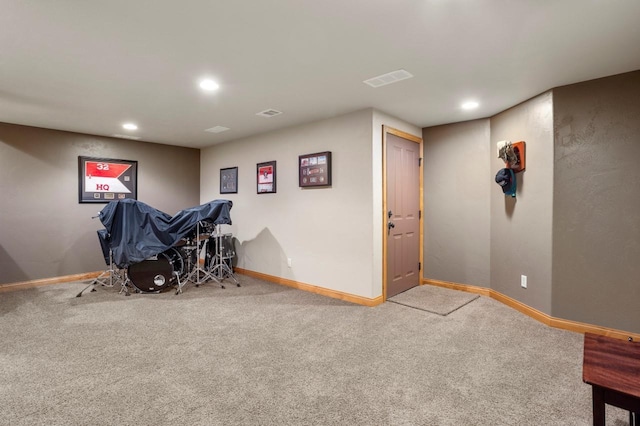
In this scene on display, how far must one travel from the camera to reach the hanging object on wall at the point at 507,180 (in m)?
3.89

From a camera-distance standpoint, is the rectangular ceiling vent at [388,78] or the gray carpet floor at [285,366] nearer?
the gray carpet floor at [285,366]

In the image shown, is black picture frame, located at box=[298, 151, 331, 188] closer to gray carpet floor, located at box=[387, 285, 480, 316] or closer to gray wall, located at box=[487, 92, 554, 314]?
gray carpet floor, located at box=[387, 285, 480, 316]

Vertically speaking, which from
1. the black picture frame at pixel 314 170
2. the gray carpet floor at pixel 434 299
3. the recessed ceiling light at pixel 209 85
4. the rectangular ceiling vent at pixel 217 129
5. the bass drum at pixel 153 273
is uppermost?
the rectangular ceiling vent at pixel 217 129

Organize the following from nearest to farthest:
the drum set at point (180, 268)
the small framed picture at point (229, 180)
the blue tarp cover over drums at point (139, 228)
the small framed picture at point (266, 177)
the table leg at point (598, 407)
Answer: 1. the table leg at point (598, 407)
2. the blue tarp cover over drums at point (139, 228)
3. the drum set at point (180, 268)
4. the small framed picture at point (266, 177)
5. the small framed picture at point (229, 180)

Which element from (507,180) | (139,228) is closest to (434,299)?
(507,180)

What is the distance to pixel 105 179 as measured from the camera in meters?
5.75

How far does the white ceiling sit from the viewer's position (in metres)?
2.05

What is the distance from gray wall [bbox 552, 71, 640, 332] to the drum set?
13.9 ft

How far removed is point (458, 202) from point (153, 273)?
4443 mm

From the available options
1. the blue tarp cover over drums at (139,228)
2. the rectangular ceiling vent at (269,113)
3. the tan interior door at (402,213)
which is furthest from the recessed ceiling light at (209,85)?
the tan interior door at (402,213)

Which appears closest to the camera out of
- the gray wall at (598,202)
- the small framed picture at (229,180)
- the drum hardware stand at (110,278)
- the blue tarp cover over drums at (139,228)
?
the gray wall at (598,202)

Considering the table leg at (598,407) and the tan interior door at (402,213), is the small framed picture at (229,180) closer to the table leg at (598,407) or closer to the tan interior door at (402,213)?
the tan interior door at (402,213)

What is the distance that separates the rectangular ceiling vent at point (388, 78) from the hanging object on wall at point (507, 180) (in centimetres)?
178

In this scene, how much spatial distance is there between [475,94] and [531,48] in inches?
40.4
